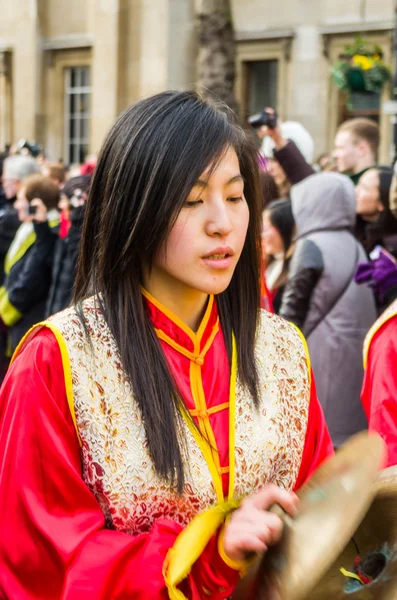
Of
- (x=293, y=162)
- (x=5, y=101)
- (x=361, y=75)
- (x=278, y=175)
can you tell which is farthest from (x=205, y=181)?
(x=5, y=101)

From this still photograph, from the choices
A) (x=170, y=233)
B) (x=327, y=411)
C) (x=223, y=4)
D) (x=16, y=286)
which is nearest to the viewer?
(x=170, y=233)

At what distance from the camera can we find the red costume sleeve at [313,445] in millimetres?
2574

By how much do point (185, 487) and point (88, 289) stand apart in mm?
478

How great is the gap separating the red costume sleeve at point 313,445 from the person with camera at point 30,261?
5703 mm

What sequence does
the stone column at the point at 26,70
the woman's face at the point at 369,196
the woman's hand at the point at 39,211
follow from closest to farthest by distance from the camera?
the woman's face at the point at 369,196 < the woman's hand at the point at 39,211 < the stone column at the point at 26,70

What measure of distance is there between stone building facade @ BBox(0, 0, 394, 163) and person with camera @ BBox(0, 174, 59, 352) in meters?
11.6

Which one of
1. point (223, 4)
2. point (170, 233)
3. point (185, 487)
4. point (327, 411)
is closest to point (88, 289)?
point (170, 233)

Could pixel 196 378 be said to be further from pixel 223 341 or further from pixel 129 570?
pixel 129 570

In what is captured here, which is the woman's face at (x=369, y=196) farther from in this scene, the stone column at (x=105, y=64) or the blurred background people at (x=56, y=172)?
the stone column at (x=105, y=64)

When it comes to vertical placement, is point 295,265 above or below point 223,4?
below

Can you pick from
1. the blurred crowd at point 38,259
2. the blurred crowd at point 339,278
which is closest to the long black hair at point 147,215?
the blurred crowd at point 339,278

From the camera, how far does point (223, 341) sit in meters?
2.56

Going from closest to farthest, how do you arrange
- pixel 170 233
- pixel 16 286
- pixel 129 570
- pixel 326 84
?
pixel 129 570
pixel 170 233
pixel 16 286
pixel 326 84

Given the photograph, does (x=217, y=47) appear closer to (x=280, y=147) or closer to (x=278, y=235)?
(x=280, y=147)
